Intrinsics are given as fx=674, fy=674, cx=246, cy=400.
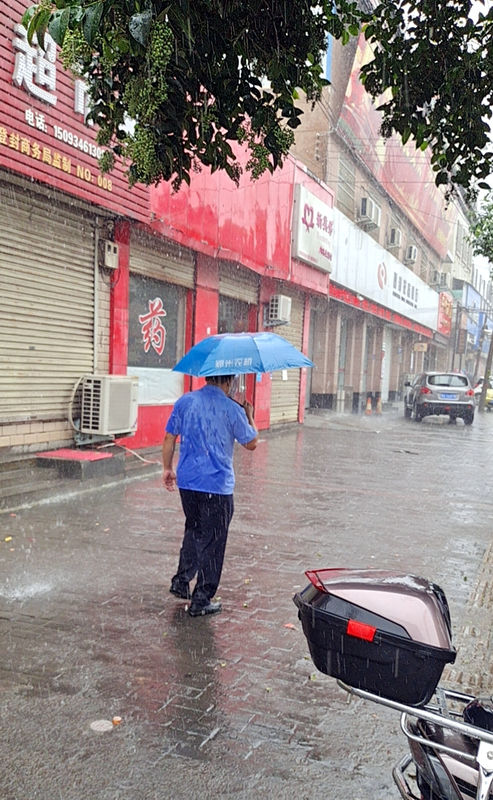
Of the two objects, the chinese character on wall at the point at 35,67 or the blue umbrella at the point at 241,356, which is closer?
the blue umbrella at the point at 241,356

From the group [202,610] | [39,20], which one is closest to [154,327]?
[202,610]

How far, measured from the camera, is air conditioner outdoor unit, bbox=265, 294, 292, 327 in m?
15.9

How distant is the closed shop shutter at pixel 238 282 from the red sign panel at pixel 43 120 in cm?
514

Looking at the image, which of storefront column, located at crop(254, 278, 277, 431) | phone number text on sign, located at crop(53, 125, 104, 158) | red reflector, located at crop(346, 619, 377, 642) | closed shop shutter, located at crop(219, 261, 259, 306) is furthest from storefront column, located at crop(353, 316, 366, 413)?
red reflector, located at crop(346, 619, 377, 642)

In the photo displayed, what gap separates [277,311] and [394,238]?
14.9m

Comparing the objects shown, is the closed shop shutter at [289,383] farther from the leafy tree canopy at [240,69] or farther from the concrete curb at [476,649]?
the leafy tree canopy at [240,69]

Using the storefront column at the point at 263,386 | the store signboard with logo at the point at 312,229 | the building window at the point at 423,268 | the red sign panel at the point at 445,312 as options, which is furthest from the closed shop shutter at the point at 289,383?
the red sign panel at the point at 445,312

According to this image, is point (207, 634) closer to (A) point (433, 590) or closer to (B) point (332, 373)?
(A) point (433, 590)

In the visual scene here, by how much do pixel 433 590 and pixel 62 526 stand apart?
17.0 feet

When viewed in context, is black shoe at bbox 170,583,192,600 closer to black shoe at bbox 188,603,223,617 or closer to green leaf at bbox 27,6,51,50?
black shoe at bbox 188,603,223,617

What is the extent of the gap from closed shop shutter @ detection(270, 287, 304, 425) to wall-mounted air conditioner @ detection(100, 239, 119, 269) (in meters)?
7.13

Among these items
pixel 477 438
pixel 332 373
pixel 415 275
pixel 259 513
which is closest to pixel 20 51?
pixel 259 513

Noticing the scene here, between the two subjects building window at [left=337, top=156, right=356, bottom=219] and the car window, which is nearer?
building window at [left=337, top=156, right=356, bottom=219]

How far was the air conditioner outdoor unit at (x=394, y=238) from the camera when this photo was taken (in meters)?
28.6
